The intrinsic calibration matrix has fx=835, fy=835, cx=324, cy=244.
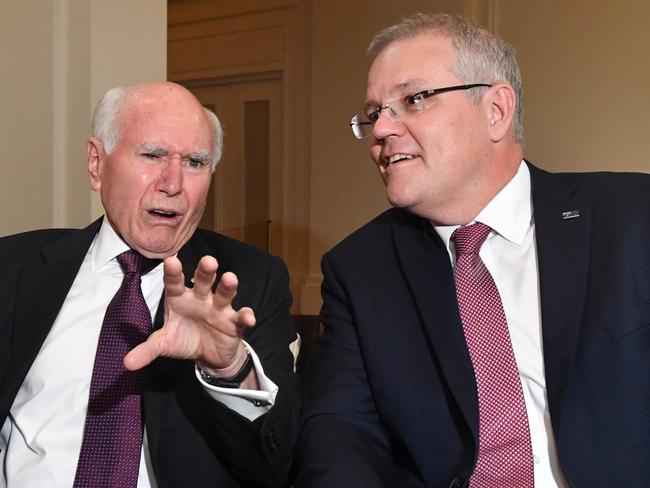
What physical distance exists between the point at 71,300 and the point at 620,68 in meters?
3.31

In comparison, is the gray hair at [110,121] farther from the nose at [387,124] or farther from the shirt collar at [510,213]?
the shirt collar at [510,213]

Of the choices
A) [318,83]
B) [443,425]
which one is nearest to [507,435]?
[443,425]

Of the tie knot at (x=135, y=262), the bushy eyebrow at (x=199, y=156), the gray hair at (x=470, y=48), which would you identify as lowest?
the tie knot at (x=135, y=262)

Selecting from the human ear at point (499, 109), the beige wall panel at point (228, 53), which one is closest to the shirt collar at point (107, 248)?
the human ear at point (499, 109)

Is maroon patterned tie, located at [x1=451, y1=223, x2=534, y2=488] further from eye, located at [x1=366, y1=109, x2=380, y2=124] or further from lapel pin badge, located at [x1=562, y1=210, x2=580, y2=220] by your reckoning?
eye, located at [x1=366, y1=109, x2=380, y2=124]

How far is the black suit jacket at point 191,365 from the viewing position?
177 cm

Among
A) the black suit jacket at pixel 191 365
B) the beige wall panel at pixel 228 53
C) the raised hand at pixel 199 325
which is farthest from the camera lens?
the beige wall panel at pixel 228 53

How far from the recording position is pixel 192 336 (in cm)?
164

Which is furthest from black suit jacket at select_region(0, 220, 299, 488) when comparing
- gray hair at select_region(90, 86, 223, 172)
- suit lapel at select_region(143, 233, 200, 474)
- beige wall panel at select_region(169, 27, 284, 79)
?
beige wall panel at select_region(169, 27, 284, 79)

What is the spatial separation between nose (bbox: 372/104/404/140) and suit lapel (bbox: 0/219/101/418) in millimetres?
844

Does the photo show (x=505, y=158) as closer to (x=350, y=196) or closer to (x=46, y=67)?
(x=46, y=67)

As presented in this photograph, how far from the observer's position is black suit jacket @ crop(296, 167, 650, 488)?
166 cm

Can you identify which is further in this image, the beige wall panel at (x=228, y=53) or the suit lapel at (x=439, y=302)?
the beige wall panel at (x=228, y=53)

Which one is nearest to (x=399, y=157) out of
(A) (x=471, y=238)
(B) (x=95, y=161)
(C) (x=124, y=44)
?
(A) (x=471, y=238)
